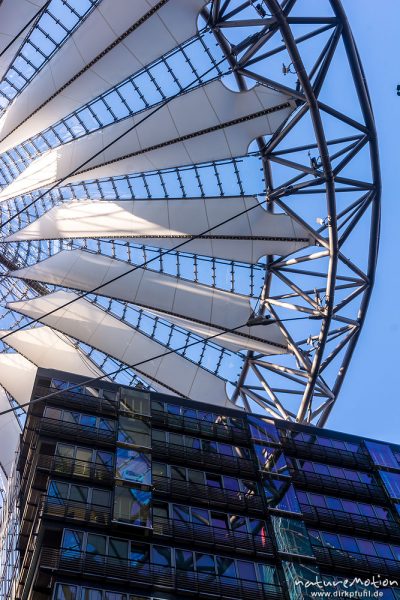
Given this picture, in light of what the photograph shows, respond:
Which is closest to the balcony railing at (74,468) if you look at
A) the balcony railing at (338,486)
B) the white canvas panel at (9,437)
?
the balcony railing at (338,486)

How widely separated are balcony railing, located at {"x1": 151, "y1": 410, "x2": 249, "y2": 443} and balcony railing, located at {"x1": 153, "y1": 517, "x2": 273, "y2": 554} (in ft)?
16.5

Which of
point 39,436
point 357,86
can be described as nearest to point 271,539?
point 39,436

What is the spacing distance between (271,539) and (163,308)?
34.2 ft

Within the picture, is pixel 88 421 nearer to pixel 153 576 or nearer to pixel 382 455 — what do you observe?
pixel 153 576

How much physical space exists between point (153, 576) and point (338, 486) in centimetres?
983

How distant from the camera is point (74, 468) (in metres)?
22.6

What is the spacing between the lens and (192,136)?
2489 centimetres

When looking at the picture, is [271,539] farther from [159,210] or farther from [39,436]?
[159,210]

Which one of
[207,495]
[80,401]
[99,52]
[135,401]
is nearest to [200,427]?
[135,401]

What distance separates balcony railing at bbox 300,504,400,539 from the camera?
2486cm

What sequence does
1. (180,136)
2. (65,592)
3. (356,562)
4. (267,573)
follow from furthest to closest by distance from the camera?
(180,136) → (356,562) → (267,573) → (65,592)

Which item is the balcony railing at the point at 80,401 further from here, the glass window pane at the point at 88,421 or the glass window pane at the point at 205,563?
the glass window pane at the point at 205,563

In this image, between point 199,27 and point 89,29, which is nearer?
point 89,29

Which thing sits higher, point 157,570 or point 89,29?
point 89,29
